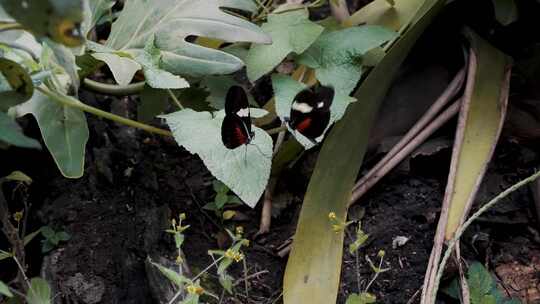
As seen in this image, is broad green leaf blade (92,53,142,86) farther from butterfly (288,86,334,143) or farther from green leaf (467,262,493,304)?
green leaf (467,262,493,304)

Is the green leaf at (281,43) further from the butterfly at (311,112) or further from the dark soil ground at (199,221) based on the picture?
the dark soil ground at (199,221)

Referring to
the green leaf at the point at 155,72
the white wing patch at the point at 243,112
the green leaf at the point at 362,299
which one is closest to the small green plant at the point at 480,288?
the green leaf at the point at 362,299

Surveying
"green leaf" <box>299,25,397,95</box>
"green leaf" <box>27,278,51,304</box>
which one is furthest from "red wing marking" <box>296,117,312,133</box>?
"green leaf" <box>27,278,51,304</box>

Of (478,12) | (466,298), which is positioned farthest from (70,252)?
(478,12)

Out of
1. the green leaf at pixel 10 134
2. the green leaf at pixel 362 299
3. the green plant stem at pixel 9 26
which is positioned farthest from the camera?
the green leaf at pixel 362 299

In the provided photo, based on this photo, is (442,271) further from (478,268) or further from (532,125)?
(532,125)

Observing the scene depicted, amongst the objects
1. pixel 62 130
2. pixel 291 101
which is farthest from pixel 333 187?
pixel 62 130
